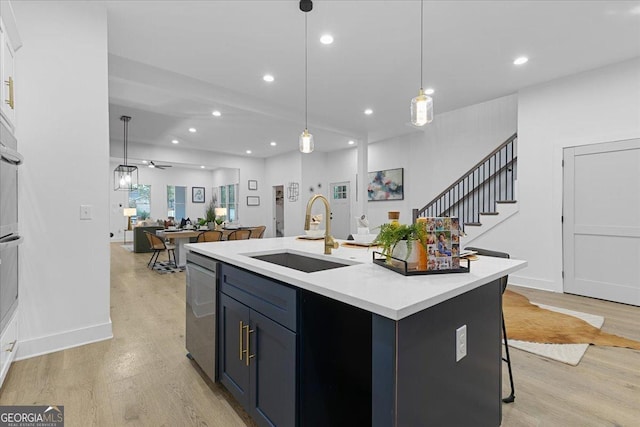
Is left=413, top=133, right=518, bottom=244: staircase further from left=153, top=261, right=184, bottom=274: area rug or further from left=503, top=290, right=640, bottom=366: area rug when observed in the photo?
left=153, top=261, right=184, bottom=274: area rug

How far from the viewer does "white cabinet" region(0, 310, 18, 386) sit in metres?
1.87

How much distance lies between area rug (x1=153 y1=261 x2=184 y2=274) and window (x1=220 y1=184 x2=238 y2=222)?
511cm

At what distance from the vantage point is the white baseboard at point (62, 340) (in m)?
2.39

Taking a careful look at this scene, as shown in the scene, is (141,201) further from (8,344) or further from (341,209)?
(8,344)

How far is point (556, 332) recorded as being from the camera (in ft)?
9.32

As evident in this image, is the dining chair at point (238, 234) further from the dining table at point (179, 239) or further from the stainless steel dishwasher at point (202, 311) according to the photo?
the stainless steel dishwasher at point (202, 311)

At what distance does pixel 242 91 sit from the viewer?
479 cm

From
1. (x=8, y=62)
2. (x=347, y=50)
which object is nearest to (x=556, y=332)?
(x=347, y=50)

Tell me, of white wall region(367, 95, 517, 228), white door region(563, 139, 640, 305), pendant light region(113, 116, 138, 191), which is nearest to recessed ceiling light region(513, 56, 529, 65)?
white door region(563, 139, 640, 305)

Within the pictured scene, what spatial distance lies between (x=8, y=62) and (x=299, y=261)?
2414 mm

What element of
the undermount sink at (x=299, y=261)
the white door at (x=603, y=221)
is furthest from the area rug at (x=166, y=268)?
the white door at (x=603, y=221)

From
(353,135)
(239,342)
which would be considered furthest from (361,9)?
(353,135)

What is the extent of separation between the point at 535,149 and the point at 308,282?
4596mm

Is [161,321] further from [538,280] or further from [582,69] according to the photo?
[582,69]
